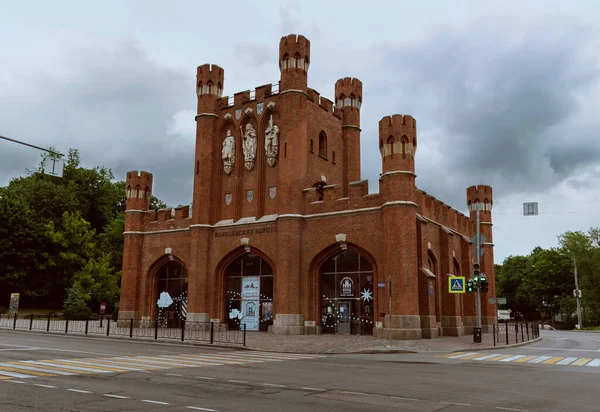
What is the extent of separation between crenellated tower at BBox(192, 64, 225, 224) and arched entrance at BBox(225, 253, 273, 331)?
397cm

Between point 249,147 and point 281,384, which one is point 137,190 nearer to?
point 249,147

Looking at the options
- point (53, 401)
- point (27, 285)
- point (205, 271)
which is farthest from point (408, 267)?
point (27, 285)

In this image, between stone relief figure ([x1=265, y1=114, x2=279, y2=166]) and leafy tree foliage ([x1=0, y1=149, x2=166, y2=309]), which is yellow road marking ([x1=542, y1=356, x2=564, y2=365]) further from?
leafy tree foliage ([x1=0, y1=149, x2=166, y2=309])

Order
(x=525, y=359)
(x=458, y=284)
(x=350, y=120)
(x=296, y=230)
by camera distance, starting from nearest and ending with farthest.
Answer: (x=525, y=359), (x=458, y=284), (x=296, y=230), (x=350, y=120)

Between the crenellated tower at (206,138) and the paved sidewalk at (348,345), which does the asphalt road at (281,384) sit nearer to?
the paved sidewalk at (348,345)

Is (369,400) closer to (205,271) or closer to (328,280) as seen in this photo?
(328,280)

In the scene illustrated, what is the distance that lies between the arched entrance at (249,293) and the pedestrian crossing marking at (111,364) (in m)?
14.9

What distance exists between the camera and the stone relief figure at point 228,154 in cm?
3694

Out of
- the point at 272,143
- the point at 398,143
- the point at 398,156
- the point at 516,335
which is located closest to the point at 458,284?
the point at 516,335

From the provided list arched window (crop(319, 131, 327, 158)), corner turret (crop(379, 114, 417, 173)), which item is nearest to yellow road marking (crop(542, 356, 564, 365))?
corner turret (crop(379, 114, 417, 173))

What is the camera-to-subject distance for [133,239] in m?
40.5

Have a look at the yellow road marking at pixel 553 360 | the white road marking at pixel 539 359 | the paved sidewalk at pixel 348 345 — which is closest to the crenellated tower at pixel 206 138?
the paved sidewalk at pixel 348 345

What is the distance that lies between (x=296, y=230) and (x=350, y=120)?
37.8ft

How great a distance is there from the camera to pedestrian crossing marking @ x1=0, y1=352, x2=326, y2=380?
12.9 metres
